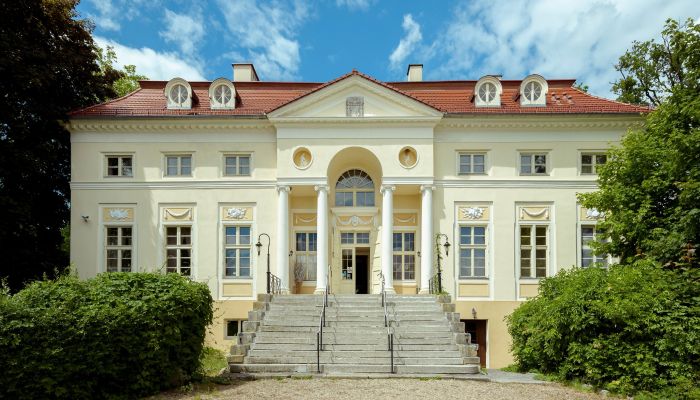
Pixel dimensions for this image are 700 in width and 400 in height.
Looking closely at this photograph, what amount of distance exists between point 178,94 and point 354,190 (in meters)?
8.14

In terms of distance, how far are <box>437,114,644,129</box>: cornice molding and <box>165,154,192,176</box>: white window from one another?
1002cm

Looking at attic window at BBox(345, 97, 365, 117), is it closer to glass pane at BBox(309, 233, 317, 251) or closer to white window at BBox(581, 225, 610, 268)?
glass pane at BBox(309, 233, 317, 251)

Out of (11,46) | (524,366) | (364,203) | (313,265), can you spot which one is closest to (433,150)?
(364,203)

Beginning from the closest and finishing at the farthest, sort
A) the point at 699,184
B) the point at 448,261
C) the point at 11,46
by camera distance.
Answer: the point at 699,184, the point at 11,46, the point at 448,261

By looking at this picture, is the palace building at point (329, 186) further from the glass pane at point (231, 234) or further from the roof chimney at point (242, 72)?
the roof chimney at point (242, 72)

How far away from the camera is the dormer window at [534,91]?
2114 cm

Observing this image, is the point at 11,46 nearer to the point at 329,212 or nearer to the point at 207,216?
the point at 207,216

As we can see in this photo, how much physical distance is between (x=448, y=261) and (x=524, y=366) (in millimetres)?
6668

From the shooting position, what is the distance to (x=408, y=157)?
2041 centimetres

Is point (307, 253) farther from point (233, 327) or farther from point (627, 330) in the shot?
point (627, 330)

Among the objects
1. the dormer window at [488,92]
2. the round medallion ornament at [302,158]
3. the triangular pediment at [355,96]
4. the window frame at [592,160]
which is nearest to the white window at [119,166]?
the triangular pediment at [355,96]

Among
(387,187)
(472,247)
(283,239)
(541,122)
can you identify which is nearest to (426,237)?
(472,247)

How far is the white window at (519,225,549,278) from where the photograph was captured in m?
20.3

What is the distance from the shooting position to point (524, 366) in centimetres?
1396
